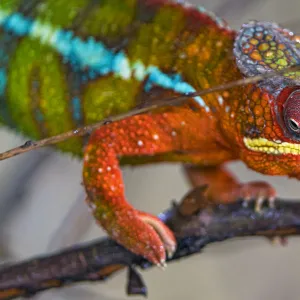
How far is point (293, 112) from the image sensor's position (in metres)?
1.17

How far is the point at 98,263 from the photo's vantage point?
1351 mm

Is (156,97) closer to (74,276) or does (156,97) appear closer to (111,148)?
(111,148)

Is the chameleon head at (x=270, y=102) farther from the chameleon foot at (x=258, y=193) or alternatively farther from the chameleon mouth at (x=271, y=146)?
the chameleon foot at (x=258, y=193)

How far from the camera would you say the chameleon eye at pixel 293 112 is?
45.8 inches

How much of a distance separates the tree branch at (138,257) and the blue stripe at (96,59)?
0.29 meters

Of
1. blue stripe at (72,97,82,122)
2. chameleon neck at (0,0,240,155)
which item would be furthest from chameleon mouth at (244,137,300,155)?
blue stripe at (72,97,82,122)

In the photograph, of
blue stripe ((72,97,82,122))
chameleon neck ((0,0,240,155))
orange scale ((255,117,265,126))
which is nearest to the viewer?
orange scale ((255,117,265,126))

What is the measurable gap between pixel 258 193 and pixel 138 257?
0.42m

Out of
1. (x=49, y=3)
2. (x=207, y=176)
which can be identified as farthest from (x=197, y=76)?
(x=207, y=176)

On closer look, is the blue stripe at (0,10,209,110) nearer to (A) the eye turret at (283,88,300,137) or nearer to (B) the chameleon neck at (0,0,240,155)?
(B) the chameleon neck at (0,0,240,155)

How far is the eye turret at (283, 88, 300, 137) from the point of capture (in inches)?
45.9

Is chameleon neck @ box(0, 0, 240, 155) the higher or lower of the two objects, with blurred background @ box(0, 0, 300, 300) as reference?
higher

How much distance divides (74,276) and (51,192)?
2525mm

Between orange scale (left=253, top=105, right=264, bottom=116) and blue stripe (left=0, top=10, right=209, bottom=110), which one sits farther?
blue stripe (left=0, top=10, right=209, bottom=110)
